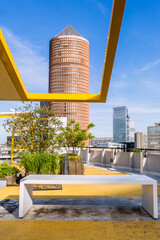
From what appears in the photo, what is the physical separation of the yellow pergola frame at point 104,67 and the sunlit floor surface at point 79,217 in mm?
2035

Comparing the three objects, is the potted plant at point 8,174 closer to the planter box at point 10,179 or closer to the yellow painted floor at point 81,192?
the planter box at point 10,179

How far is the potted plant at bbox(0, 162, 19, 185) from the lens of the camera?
554cm

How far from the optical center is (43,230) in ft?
9.20

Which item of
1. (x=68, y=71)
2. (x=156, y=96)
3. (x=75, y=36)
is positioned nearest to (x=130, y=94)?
(x=156, y=96)

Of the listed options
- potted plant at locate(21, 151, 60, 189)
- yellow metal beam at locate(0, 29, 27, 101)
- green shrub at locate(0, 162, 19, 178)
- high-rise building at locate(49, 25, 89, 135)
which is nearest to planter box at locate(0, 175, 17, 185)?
green shrub at locate(0, 162, 19, 178)

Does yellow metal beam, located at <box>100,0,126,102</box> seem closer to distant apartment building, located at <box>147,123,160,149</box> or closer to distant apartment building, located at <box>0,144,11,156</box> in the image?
distant apartment building, located at <box>0,144,11,156</box>

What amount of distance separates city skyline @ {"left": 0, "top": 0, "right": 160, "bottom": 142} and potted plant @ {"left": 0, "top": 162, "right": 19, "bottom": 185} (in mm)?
1677

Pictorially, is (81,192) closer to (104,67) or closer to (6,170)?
(6,170)

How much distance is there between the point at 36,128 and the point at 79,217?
4473 millimetres

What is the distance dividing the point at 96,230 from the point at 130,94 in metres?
106

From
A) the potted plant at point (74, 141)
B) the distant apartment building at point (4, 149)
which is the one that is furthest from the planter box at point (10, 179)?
the distant apartment building at point (4, 149)

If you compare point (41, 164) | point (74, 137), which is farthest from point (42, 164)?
point (74, 137)

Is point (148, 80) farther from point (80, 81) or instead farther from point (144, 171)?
A: point (144, 171)

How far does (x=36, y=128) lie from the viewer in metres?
7.34
